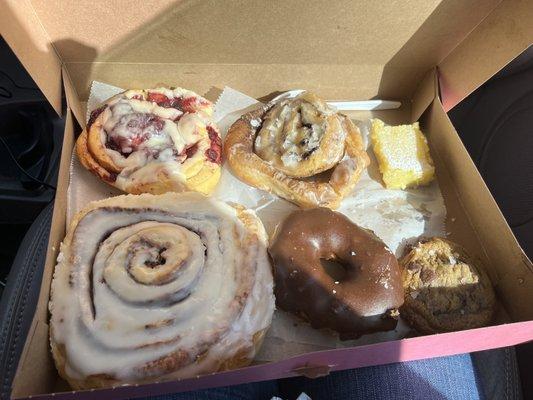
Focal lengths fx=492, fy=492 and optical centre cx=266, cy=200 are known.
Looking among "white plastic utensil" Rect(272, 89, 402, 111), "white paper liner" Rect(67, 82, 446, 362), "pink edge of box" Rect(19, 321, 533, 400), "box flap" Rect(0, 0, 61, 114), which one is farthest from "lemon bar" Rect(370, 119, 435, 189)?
"box flap" Rect(0, 0, 61, 114)

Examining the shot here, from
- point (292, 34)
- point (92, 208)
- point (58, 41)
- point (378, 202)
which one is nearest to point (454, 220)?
point (378, 202)

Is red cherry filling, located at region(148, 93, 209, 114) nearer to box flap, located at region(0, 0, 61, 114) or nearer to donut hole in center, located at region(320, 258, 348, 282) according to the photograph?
box flap, located at region(0, 0, 61, 114)

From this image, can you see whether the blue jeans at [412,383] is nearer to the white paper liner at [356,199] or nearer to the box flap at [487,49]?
the white paper liner at [356,199]

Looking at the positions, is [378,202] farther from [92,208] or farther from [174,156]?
[92,208]

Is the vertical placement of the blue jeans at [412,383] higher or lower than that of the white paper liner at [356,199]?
lower

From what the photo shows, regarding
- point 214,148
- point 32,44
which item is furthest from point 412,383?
point 32,44

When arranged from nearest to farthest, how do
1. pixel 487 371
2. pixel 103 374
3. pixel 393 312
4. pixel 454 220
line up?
pixel 103 374, pixel 393 312, pixel 487 371, pixel 454 220

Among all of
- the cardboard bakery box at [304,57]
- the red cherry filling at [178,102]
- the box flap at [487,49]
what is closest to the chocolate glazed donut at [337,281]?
the cardboard bakery box at [304,57]
